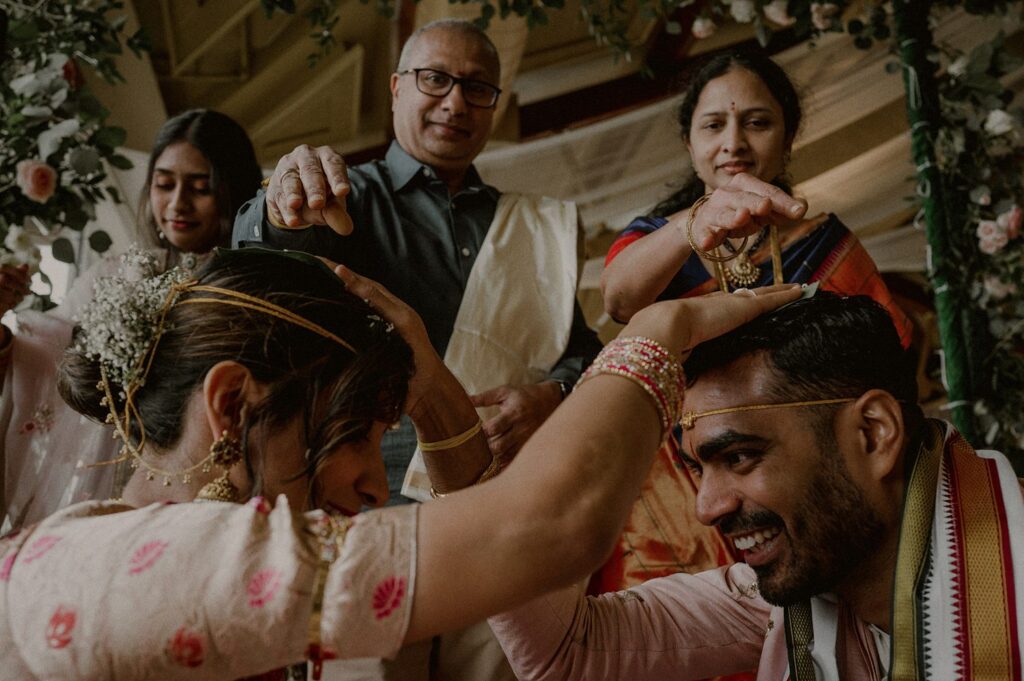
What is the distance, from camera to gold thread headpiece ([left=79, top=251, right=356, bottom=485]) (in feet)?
4.37

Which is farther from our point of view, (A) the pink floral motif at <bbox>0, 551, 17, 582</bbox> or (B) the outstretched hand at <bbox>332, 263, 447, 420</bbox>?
(B) the outstretched hand at <bbox>332, 263, 447, 420</bbox>

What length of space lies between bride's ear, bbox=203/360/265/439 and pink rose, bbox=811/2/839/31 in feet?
8.35

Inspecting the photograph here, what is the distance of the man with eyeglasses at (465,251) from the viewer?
2.32 m

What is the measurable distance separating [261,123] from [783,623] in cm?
454

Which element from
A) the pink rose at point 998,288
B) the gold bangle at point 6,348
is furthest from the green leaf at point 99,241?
the pink rose at point 998,288

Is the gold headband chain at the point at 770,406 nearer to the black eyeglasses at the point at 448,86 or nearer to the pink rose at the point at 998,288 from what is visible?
the black eyeglasses at the point at 448,86

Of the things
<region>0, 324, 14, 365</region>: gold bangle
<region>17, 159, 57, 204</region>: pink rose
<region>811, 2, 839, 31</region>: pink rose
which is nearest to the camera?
<region>0, 324, 14, 365</region>: gold bangle

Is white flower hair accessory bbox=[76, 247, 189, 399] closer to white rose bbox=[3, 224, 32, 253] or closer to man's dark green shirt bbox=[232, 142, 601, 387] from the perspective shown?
man's dark green shirt bbox=[232, 142, 601, 387]

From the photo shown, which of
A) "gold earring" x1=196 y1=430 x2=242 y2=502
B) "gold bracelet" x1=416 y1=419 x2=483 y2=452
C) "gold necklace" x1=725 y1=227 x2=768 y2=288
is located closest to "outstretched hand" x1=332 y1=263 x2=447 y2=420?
"gold bracelet" x1=416 y1=419 x2=483 y2=452

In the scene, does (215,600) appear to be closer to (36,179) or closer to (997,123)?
(36,179)

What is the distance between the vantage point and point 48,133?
2.72 m

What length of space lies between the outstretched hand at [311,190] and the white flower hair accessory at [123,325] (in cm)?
30

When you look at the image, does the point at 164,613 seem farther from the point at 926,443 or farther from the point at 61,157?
the point at 61,157

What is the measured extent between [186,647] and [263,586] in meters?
0.10
